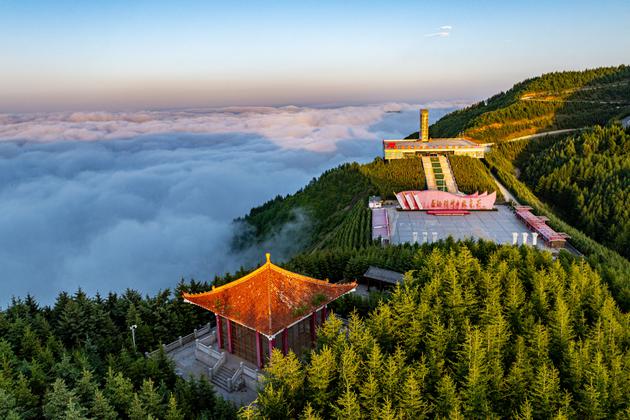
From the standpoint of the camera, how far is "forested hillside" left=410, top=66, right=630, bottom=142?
3250 inches

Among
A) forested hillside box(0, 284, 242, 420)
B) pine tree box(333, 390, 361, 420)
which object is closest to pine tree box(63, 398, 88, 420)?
forested hillside box(0, 284, 242, 420)

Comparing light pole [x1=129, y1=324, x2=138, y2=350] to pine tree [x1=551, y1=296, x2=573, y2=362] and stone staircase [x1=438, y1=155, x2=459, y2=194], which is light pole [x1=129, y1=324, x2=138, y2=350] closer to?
pine tree [x1=551, y1=296, x2=573, y2=362]

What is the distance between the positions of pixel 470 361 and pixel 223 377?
11.5m

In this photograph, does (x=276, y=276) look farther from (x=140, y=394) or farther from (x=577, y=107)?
(x=577, y=107)

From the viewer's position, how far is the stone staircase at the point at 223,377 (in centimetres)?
2055

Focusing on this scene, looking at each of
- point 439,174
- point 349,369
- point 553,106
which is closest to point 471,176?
point 439,174

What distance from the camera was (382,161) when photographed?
6303cm

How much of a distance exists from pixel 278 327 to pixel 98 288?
2880 inches

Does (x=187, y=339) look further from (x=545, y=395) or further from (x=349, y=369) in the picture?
(x=545, y=395)

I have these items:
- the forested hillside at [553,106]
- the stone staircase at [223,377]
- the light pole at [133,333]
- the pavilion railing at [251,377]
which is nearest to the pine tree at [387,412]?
the pavilion railing at [251,377]

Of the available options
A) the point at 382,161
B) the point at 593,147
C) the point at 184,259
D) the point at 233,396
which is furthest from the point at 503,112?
the point at 233,396

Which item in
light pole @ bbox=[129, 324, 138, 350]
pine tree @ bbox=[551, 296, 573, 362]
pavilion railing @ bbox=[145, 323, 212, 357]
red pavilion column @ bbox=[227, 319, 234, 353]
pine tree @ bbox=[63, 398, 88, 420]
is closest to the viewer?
pine tree @ bbox=[63, 398, 88, 420]

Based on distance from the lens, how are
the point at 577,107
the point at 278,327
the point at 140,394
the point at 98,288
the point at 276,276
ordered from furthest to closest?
the point at 577,107, the point at 98,288, the point at 276,276, the point at 278,327, the point at 140,394

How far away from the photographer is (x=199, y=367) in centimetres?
2209
